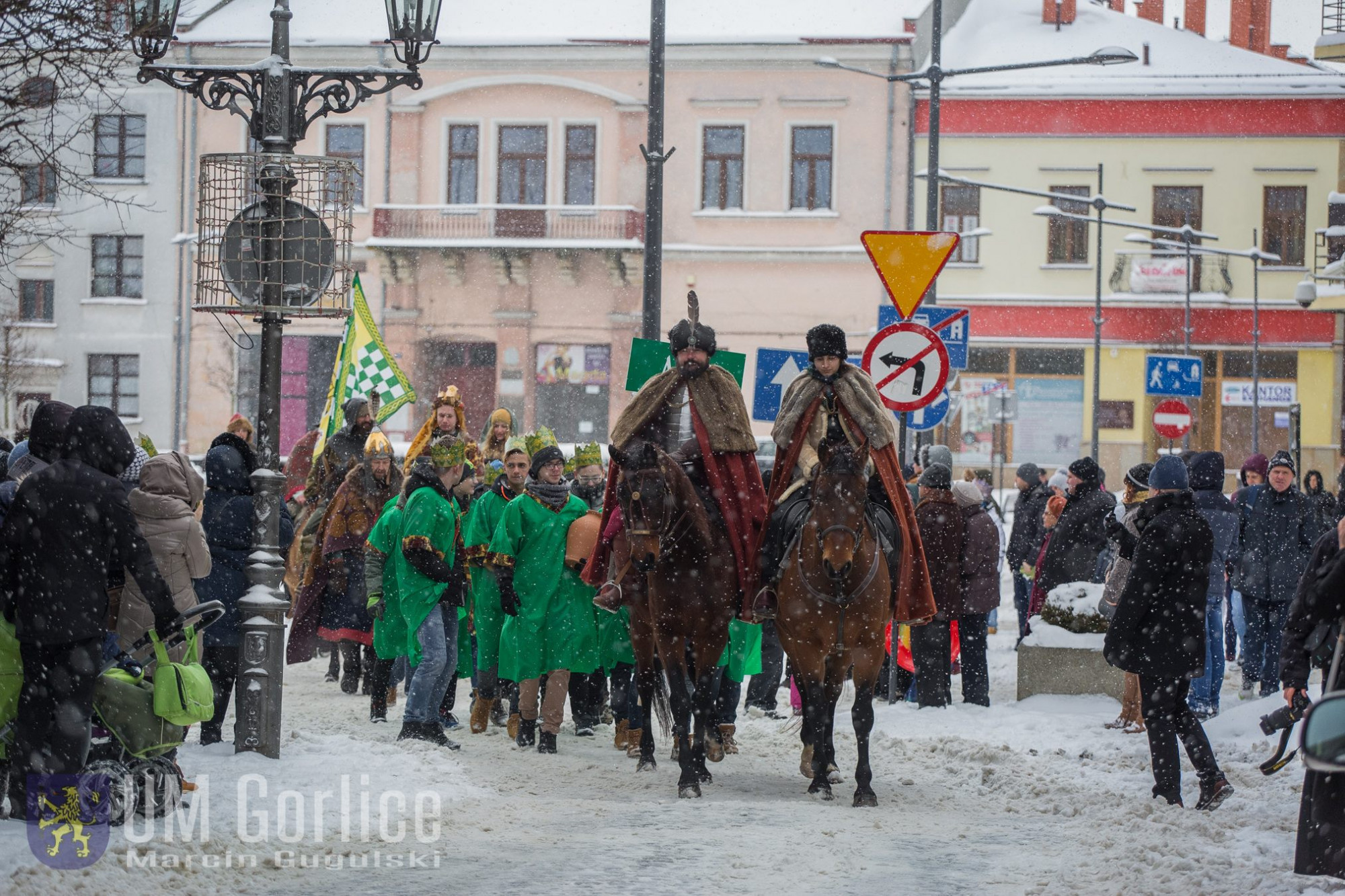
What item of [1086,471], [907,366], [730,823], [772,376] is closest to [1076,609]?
[1086,471]

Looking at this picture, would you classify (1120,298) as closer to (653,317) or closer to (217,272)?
(653,317)

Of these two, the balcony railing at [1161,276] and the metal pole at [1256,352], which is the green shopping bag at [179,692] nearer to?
the metal pole at [1256,352]

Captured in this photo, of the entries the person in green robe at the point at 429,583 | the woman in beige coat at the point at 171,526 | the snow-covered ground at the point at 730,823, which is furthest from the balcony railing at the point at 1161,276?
the woman in beige coat at the point at 171,526

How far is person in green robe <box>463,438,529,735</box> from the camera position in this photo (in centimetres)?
1153

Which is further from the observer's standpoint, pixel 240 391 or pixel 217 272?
pixel 240 391

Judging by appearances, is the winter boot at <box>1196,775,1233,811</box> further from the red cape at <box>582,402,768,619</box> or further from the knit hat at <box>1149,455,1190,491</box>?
the red cape at <box>582,402,768,619</box>

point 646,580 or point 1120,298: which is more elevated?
point 1120,298

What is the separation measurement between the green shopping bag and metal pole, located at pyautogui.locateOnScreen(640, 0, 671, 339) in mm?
8364

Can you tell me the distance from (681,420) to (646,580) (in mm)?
1026

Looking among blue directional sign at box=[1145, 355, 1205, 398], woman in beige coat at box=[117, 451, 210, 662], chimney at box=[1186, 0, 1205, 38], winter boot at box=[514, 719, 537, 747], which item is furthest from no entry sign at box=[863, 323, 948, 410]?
chimney at box=[1186, 0, 1205, 38]

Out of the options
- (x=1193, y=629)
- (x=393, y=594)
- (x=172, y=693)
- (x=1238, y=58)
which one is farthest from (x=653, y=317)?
(x=1238, y=58)

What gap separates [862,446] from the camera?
896cm

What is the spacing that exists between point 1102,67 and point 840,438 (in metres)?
35.1

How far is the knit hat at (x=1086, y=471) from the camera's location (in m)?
14.4
